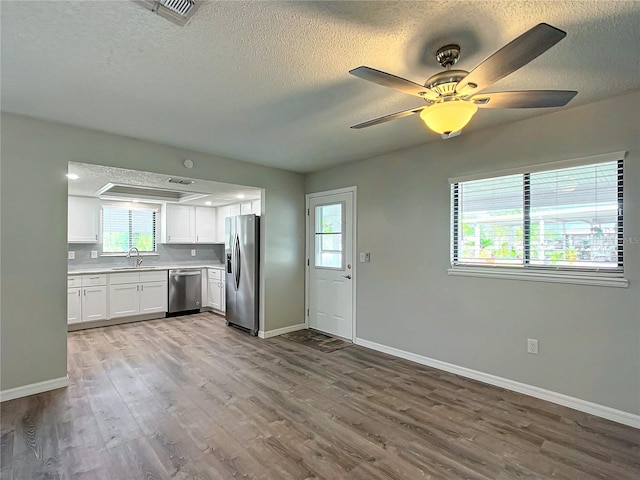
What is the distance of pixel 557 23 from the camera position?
169cm

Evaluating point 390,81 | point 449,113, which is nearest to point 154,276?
point 390,81

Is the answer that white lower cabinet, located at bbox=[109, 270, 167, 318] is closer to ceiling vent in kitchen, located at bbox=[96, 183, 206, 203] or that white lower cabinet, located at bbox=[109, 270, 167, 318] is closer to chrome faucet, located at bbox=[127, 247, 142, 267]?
chrome faucet, located at bbox=[127, 247, 142, 267]

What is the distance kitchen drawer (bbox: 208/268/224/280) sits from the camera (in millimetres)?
6116

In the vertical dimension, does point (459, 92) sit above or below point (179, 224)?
above

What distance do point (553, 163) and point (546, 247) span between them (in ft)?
2.40

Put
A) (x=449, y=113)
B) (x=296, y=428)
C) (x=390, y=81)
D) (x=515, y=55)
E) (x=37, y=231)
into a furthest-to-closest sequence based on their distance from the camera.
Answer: (x=37, y=231), (x=296, y=428), (x=449, y=113), (x=390, y=81), (x=515, y=55)

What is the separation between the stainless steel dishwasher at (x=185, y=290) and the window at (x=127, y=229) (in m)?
0.92

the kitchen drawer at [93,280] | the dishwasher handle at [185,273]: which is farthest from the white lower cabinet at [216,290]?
the kitchen drawer at [93,280]

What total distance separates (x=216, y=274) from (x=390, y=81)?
17.5ft

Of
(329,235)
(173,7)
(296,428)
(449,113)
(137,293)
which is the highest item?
(173,7)

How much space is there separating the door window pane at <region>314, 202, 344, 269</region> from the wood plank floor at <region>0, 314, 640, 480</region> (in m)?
1.59

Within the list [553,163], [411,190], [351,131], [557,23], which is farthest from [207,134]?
[553,163]

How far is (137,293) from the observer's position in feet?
18.3

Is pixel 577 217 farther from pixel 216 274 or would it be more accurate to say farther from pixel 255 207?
pixel 216 274
